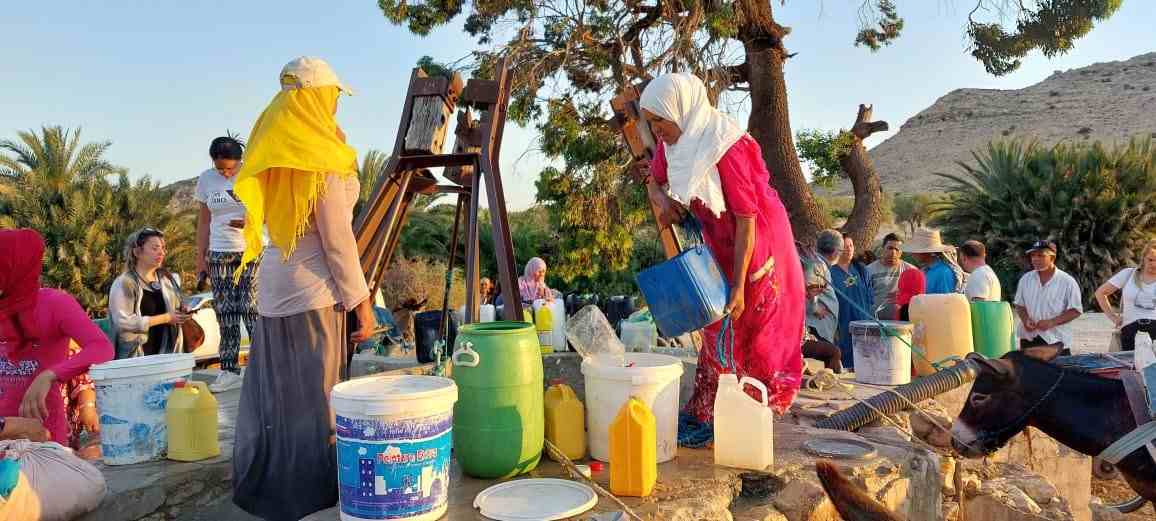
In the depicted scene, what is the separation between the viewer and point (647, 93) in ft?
10.2

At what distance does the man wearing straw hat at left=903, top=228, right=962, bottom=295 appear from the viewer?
653 centimetres

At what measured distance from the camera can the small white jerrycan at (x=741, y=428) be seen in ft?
9.28

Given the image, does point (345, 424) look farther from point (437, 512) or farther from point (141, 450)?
point (141, 450)

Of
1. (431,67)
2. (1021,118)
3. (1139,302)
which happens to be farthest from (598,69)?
(1021,118)

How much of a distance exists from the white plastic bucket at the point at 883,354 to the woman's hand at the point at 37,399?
4607 millimetres

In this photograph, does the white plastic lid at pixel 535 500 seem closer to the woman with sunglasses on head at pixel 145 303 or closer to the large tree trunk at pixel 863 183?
the woman with sunglasses on head at pixel 145 303

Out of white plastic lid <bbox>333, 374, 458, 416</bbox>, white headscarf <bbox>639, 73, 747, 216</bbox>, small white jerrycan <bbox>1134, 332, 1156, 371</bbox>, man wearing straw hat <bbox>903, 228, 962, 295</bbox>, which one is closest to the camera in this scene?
white plastic lid <bbox>333, 374, 458, 416</bbox>

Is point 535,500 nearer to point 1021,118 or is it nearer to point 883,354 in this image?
point 883,354

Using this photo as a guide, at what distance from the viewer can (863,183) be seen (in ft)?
38.1

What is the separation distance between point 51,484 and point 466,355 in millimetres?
1425

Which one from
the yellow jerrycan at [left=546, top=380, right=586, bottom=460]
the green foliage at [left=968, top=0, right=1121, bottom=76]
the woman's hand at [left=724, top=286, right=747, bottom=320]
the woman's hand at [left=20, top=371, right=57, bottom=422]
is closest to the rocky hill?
the green foliage at [left=968, top=0, right=1121, bottom=76]

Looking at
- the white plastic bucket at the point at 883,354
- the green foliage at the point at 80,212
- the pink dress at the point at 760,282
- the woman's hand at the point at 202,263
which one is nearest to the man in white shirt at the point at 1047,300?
the white plastic bucket at the point at 883,354

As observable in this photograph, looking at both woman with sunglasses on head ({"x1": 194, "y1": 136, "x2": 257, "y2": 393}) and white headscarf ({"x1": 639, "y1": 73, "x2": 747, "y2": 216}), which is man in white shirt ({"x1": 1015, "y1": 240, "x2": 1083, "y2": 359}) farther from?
woman with sunglasses on head ({"x1": 194, "y1": 136, "x2": 257, "y2": 393})

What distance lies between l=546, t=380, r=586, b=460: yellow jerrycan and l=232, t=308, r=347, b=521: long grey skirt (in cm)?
85
